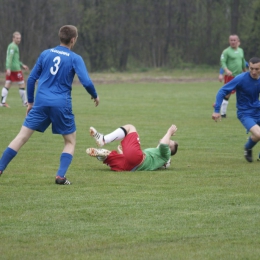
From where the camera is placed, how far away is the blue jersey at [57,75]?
812 centimetres

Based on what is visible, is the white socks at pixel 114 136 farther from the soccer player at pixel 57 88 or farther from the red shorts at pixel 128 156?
the soccer player at pixel 57 88

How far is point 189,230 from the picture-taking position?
6121 millimetres

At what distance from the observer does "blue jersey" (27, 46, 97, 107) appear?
8117mm

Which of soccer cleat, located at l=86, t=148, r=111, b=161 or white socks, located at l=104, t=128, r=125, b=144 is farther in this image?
white socks, located at l=104, t=128, r=125, b=144

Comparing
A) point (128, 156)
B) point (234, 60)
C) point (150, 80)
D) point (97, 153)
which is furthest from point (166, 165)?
point (150, 80)

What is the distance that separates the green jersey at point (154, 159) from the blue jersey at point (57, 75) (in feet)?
5.35

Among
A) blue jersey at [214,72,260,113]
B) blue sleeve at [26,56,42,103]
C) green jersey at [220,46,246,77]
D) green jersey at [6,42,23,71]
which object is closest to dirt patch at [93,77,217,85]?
green jersey at [6,42,23,71]

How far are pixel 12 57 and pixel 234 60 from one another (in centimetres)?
645

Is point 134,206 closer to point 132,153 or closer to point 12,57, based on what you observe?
point 132,153

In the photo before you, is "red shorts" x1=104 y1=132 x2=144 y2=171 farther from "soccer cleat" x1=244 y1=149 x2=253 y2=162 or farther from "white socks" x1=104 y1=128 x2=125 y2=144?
"soccer cleat" x1=244 y1=149 x2=253 y2=162

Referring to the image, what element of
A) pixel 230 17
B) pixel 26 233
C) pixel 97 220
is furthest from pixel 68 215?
pixel 230 17

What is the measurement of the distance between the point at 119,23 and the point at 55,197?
3717 cm

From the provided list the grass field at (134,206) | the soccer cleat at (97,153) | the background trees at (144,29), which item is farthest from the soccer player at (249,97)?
the background trees at (144,29)

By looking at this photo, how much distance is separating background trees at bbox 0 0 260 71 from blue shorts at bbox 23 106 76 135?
3200cm
